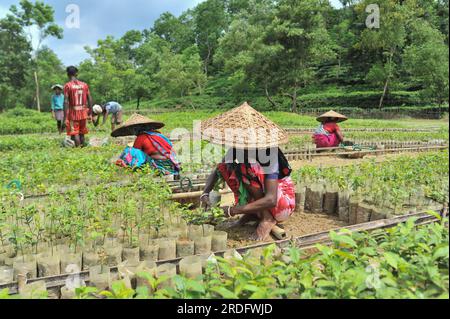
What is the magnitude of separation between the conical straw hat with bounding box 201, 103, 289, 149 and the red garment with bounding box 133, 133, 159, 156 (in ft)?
6.81

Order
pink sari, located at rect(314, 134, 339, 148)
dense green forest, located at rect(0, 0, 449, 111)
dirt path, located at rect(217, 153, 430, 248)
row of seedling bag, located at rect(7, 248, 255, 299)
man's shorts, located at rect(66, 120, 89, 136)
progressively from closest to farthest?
row of seedling bag, located at rect(7, 248, 255, 299), dirt path, located at rect(217, 153, 430, 248), man's shorts, located at rect(66, 120, 89, 136), pink sari, located at rect(314, 134, 339, 148), dense green forest, located at rect(0, 0, 449, 111)

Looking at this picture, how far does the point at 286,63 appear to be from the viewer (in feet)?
100

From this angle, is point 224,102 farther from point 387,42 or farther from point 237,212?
point 237,212

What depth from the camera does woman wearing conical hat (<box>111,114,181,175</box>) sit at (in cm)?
547

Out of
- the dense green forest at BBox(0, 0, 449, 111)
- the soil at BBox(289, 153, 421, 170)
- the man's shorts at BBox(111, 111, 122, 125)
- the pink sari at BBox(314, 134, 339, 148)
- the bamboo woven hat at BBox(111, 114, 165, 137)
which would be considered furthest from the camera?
the dense green forest at BBox(0, 0, 449, 111)

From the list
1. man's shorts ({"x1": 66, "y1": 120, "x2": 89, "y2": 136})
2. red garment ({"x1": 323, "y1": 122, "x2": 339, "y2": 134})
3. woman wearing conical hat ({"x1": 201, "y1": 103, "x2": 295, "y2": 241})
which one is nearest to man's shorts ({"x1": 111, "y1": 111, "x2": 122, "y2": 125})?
man's shorts ({"x1": 66, "y1": 120, "x2": 89, "y2": 136})

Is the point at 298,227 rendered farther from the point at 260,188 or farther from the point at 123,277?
the point at 123,277

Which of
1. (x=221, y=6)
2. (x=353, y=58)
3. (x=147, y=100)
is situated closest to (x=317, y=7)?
(x=353, y=58)

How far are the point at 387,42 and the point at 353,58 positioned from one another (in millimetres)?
10474

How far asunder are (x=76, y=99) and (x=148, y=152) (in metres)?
4.00

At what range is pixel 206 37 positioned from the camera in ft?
191

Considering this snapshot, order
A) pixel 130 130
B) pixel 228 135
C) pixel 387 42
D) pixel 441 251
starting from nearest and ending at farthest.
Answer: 1. pixel 441 251
2. pixel 228 135
3. pixel 130 130
4. pixel 387 42

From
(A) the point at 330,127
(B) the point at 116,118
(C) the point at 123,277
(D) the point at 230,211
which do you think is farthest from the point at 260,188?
(B) the point at 116,118

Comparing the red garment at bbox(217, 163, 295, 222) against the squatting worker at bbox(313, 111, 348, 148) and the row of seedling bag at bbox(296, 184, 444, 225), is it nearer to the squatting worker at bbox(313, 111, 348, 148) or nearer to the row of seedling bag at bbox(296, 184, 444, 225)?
the row of seedling bag at bbox(296, 184, 444, 225)
